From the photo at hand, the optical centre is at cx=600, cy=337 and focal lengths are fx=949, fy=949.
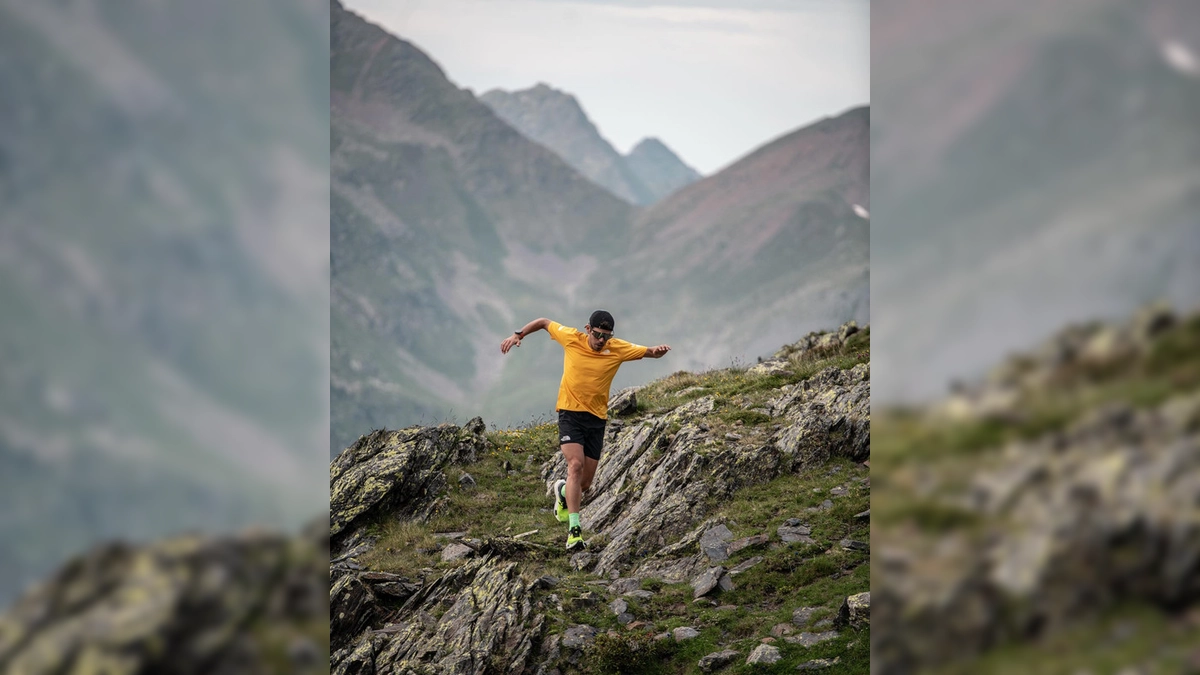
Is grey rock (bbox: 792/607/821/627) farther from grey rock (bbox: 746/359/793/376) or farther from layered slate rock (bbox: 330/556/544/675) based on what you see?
grey rock (bbox: 746/359/793/376)

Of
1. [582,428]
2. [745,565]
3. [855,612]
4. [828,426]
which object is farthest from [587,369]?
[828,426]

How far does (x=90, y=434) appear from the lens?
4020 millimetres

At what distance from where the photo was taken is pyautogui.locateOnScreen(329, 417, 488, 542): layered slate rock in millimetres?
15281

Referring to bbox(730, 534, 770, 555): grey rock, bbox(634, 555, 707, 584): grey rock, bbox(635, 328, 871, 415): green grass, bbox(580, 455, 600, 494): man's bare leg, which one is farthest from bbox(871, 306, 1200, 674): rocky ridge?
bbox(635, 328, 871, 415): green grass

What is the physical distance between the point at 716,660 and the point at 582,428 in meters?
3.71

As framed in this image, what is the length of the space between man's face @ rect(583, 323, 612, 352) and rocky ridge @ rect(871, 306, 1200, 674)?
24.1 feet

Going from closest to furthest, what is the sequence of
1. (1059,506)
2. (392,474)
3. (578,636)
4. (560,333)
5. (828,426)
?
(1059,506) < (578,636) < (560,333) < (828,426) < (392,474)

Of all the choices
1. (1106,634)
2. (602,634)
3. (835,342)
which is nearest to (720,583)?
(602,634)

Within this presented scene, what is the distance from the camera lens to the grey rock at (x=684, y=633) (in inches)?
377

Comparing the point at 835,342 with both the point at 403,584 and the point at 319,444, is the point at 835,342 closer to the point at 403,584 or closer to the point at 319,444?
the point at 403,584

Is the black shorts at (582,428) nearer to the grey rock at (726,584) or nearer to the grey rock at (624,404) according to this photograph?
the grey rock at (726,584)

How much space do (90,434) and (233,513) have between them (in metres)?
0.67

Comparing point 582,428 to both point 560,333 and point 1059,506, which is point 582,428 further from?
A: point 1059,506

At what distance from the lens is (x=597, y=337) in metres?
11.5
